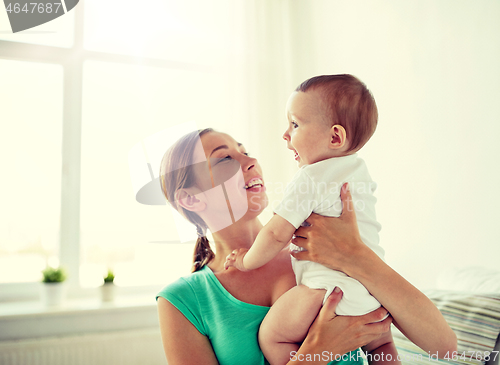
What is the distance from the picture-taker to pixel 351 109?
863 mm

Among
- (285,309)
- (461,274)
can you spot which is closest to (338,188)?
(285,309)

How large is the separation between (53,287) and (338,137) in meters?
1.79

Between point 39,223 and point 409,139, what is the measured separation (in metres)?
2.17

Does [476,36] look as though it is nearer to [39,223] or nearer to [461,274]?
[461,274]

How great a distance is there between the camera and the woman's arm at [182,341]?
92cm

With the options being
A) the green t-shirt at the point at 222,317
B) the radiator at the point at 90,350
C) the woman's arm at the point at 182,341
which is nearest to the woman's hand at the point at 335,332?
the green t-shirt at the point at 222,317

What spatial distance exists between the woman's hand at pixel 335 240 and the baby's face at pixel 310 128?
11 centimetres

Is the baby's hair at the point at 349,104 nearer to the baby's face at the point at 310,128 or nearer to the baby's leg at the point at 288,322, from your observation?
the baby's face at the point at 310,128

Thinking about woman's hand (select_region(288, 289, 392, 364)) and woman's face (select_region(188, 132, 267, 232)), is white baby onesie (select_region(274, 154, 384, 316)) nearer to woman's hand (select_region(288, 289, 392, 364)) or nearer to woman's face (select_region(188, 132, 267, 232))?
woman's hand (select_region(288, 289, 392, 364))

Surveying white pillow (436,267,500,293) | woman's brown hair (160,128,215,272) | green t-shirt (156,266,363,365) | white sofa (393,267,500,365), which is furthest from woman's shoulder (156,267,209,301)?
white pillow (436,267,500,293)

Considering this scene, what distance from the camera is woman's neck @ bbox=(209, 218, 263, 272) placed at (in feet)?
3.74

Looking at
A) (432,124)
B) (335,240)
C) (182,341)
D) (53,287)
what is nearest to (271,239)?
(335,240)

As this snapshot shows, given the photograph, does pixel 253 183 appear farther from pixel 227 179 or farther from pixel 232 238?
pixel 232 238

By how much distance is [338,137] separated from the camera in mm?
871
